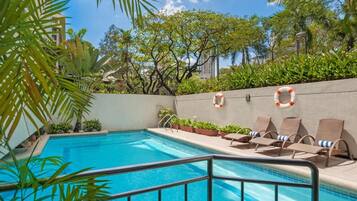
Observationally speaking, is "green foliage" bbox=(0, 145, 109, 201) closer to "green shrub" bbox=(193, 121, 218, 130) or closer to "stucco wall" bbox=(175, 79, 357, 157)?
"stucco wall" bbox=(175, 79, 357, 157)

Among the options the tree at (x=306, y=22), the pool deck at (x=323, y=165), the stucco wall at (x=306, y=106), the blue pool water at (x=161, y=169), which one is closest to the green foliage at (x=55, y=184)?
the blue pool water at (x=161, y=169)

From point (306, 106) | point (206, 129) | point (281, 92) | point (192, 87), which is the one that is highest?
point (192, 87)

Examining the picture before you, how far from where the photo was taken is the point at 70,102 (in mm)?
1940

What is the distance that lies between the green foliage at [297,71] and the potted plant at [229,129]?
160 centimetres

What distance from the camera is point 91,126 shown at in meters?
14.8

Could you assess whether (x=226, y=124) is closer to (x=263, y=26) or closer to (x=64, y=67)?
(x=64, y=67)

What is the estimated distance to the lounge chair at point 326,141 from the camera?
6.37m

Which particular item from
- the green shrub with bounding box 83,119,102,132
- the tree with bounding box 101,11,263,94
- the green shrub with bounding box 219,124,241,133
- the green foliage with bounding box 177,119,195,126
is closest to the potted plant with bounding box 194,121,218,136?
the green shrub with bounding box 219,124,241,133

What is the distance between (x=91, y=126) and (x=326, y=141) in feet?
37.4

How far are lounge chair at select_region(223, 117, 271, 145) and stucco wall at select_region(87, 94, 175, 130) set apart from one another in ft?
26.6

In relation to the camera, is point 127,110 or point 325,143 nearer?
point 325,143

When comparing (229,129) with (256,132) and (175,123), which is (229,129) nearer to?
(256,132)

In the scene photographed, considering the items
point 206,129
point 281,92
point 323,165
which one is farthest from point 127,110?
point 323,165

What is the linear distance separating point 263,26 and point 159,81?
32.5 ft
